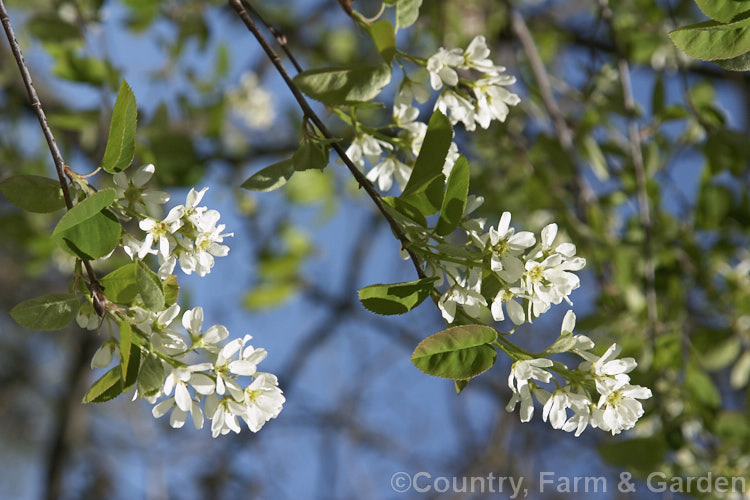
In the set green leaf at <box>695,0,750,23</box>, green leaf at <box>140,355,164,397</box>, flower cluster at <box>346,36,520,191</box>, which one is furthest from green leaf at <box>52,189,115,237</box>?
green leaf at <box>695,0,750,23</box>

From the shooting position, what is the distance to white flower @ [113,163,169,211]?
1.79 feet

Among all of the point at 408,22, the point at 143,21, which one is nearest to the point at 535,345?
the point at 143,21

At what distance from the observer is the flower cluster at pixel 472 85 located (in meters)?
0.61

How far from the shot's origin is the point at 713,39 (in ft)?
1.67

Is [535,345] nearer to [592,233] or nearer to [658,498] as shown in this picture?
[658,498]

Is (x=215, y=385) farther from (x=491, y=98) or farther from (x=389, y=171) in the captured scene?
(x=491, y=98)

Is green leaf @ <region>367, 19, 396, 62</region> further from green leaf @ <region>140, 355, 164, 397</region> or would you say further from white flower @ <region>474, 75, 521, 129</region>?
green leaf @ <region>140, 355, 164, 397</region>

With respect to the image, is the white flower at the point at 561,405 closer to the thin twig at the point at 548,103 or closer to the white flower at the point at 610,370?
the white flower at the point at 610,370

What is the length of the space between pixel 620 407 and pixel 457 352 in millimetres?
158

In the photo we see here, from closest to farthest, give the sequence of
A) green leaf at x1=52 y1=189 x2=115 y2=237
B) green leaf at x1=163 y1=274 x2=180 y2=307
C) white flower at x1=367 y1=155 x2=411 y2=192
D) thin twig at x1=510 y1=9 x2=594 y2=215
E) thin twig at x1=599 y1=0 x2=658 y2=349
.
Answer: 1. green leaf at x1=52 y1=189 x2=115 y2=237
2. green leaf at x1=163 y1=274 x2=180 y2=307
3. white flower at x1=367 y1=155 x2=411 y2=192
4. thin twig at x1=599 y1=0 x2=658 y2=349
5. thin twig at x1=510 y1=9 x2=594 y2=215

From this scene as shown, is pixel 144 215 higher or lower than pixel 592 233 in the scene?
higher

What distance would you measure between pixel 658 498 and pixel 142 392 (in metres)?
3.54

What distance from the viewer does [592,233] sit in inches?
46.8

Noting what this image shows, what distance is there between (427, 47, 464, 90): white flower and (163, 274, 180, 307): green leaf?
28 cm
